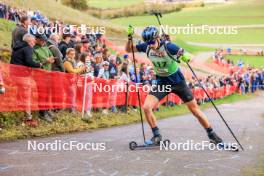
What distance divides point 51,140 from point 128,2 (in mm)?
57882

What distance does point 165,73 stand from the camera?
430 inches

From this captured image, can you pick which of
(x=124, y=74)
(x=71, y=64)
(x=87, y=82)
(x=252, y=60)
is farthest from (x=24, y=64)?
(x=252, y=60)

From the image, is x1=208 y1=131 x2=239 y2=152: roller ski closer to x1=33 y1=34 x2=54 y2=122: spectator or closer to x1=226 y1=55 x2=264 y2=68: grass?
x1=33 y1=34 x2=54 y2=122: spectator

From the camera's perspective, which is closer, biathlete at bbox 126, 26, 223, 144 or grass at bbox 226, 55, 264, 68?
biathlete at bbox 126, 26, 223, 144

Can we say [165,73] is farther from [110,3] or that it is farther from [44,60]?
[110,3]

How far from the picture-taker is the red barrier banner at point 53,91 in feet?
39.8

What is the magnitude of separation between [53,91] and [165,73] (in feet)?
12.2

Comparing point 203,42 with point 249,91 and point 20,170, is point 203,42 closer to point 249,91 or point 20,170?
point 249,91

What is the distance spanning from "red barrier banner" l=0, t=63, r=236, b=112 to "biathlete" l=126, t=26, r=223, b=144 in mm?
2872

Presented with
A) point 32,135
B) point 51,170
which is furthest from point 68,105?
point 51,170

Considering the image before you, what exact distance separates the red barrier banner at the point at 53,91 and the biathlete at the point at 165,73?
287 centimetres

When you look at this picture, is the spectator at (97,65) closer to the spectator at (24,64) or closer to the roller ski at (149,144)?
the spectator at (24,64)

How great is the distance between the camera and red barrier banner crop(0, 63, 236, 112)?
12125 mm

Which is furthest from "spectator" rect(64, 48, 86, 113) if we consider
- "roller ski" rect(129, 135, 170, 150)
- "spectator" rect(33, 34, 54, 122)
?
"roller ski" rect(129, 135, 170, 150)
